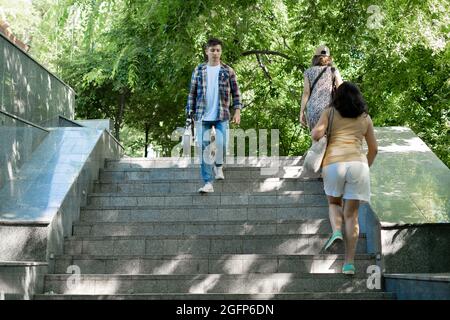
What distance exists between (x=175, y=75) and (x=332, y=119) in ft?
35.8

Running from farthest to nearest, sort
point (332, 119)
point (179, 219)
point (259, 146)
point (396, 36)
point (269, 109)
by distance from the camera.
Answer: point (259, 146), point (269, 109), point (396, 36), point (179, 219), point (332, 119)

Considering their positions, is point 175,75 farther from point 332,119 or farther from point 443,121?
point 332,119

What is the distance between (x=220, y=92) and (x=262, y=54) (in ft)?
38.2

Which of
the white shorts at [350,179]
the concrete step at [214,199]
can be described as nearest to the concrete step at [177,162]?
the concrete step at [214,199]

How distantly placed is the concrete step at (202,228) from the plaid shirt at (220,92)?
1672 millimetres

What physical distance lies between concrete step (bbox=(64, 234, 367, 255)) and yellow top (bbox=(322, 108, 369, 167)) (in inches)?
52.1

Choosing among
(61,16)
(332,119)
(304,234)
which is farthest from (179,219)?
(61,16)

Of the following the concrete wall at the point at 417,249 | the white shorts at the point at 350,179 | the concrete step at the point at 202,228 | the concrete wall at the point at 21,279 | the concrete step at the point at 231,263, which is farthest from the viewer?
the concrete step at the point at 202,228

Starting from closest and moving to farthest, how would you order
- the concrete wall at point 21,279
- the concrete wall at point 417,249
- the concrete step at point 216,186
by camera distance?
the concrete wall at point 21,279
the concrete wall at point 417,249
the concrete step at point 216,186

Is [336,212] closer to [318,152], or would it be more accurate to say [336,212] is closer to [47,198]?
[318,152]

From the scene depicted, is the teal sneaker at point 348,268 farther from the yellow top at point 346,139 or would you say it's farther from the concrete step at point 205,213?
the concrete step at point 205,213

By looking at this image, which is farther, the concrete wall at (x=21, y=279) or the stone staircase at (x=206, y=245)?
the stone staircase at (x=206, y=245)

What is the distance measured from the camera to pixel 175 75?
17.6 meters

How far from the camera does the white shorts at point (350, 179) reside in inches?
269
